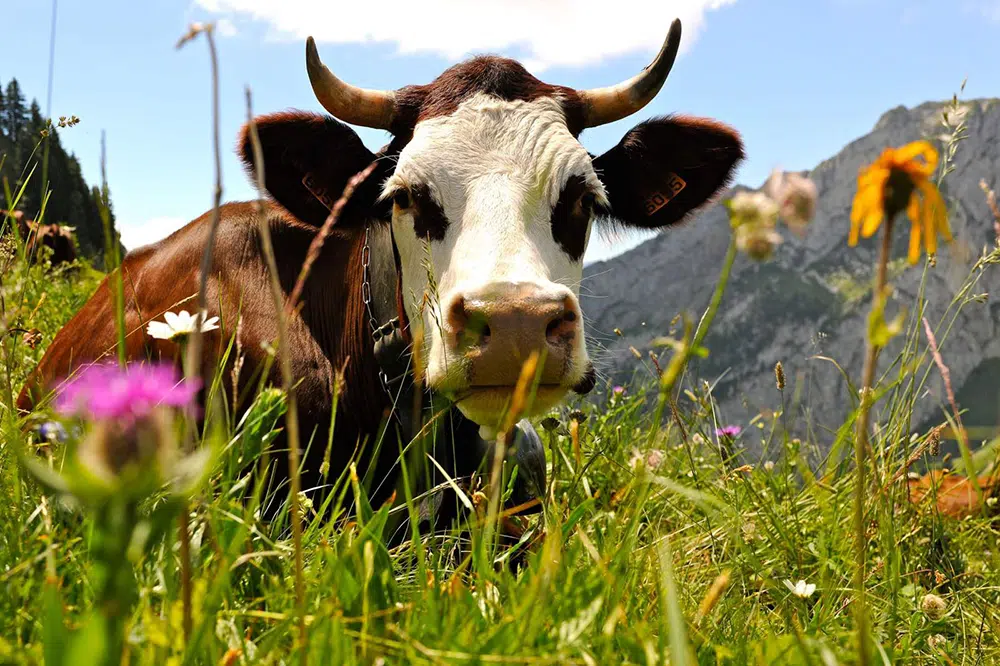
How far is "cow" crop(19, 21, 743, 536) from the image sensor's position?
109 inches

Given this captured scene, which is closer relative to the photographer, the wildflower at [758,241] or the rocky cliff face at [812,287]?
the wildflower at [758,241]

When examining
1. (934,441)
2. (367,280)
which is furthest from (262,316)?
(934,441)

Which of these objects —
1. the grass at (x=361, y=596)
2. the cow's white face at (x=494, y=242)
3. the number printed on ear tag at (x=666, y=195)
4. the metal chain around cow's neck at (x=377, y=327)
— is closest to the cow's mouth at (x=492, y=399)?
the cow's white face at (x=494, y=242)

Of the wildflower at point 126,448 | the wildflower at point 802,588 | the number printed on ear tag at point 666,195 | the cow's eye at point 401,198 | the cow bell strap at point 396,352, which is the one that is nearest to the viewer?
the wildflower at point 126,448

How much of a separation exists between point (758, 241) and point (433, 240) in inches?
95.3

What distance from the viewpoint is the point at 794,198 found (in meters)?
0.93

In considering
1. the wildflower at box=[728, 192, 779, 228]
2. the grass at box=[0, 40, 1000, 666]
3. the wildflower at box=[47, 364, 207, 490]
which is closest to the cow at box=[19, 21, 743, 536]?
the grass at box=[0, 40, 1000, 666]

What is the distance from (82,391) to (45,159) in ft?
7.39

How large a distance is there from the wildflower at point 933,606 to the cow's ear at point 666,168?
2.41 m

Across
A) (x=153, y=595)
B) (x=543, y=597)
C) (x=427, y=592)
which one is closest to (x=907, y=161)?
(x=543, y=597)

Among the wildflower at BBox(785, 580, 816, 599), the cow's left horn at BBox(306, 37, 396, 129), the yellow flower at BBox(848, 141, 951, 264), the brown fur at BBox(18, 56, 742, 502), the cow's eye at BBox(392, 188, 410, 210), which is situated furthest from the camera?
the cow's left horn at BBox(306, 37, 396, 129)

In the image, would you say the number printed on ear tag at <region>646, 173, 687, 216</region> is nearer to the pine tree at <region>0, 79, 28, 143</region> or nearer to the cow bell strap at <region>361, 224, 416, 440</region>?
the cow bell strap at <region>361, 224, 416, 440</region>

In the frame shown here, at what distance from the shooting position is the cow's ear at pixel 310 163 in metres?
3.82

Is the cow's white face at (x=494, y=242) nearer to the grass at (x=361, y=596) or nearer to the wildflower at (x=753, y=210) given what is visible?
the grass at (x=361, y=596)
